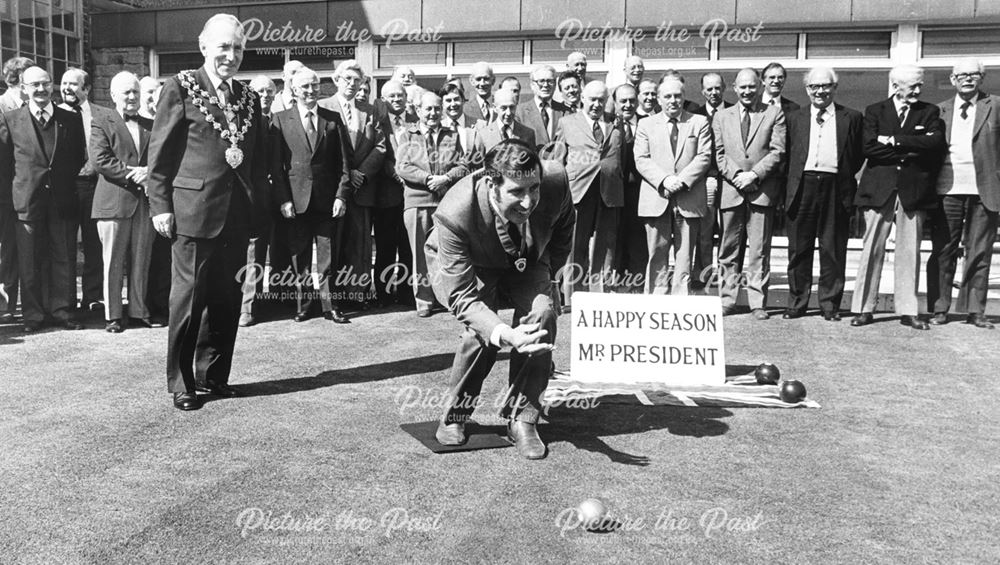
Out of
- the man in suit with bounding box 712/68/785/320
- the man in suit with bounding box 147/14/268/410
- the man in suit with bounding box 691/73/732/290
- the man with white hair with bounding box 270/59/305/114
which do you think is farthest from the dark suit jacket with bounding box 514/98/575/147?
the man in suit with bounding box 147/14/268/410

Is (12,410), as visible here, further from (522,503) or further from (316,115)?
(316,115)

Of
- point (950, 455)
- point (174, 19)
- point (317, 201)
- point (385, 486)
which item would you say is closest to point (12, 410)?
point (385, 486)

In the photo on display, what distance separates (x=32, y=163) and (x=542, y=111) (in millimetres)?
4958

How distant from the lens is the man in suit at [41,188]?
916 centimetres

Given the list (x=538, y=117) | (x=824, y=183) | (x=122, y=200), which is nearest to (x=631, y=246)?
(x=538, y=117)

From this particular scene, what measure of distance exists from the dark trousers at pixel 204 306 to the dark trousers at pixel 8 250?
365 centimetres

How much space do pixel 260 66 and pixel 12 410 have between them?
42.7ft

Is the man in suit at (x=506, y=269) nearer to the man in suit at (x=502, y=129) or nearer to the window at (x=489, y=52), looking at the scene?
the man in suit at (x=502, y=129)

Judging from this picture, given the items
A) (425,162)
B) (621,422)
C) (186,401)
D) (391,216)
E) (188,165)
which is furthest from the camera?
(391,216)

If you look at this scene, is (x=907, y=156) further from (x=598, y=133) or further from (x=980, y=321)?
(x=598, y=133)

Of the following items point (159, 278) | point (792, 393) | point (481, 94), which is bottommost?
point (792, 393)

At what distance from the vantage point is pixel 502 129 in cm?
992

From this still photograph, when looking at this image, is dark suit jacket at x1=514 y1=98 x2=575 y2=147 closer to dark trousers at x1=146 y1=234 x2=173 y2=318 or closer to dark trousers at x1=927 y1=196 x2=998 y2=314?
dark trousers at x1=146 y1=234 x2=173 y2=318

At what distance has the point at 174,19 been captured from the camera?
18.0 meters
